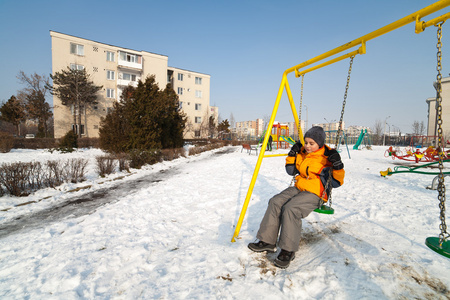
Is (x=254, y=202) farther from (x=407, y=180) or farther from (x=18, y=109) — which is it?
(x=18, y=109)

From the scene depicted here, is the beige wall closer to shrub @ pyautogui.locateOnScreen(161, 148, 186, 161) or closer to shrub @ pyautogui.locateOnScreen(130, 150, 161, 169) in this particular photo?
shrub @ pyautogui.locateOnScreen(161, 148, 186, 161)

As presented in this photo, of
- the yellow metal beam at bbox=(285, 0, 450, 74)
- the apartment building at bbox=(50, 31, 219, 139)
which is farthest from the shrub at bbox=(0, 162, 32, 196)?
the apartment building at bbox=(50, 31, 219, 139)

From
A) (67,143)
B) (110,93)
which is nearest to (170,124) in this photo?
(67,143)

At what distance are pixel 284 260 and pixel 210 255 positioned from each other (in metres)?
0.85

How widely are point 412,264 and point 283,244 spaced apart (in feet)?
4.45

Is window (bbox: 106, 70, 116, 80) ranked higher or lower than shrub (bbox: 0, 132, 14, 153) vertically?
higher

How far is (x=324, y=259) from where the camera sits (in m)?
2.30

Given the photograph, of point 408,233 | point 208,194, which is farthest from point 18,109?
point 408,233

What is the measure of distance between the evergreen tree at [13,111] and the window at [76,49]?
1047 cm

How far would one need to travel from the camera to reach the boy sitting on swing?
2.24m

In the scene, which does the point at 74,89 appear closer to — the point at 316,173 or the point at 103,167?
the point at 103,167

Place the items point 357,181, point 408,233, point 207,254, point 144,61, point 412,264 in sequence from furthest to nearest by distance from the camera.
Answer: point 144,61
point 357,181
point 408,233
point 207,254
point 412,264

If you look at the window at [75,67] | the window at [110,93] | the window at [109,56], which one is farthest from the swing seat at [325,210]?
the window at [109,56]

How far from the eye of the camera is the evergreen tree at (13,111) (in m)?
28.0
